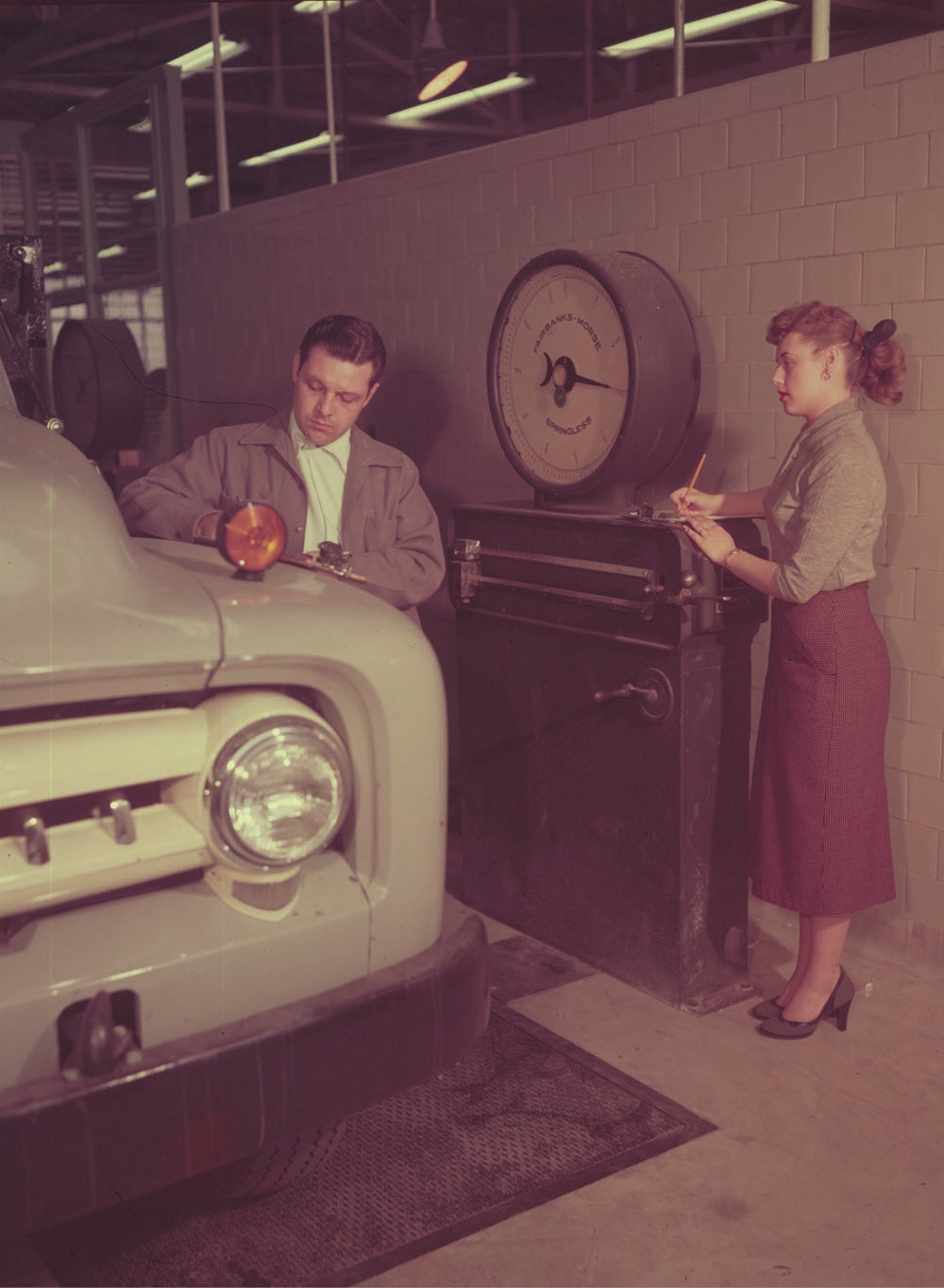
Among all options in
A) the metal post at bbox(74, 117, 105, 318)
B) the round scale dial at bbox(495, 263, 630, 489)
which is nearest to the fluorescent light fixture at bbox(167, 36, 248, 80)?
the metal post at bbox(74, 117, 105, 318)

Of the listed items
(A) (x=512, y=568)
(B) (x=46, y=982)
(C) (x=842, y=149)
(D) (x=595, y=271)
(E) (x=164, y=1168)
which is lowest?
(E) (x=164, y=1168)

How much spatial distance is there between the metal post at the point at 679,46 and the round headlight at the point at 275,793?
9.62ft

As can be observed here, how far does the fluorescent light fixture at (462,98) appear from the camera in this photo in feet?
38.9

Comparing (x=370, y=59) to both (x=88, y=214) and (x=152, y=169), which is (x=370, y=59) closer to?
(x=152, y=169)

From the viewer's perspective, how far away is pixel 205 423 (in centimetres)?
750

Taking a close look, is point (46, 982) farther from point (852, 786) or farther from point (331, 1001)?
point (852, 786)

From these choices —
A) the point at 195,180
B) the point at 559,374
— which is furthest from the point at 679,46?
the point at 195,180

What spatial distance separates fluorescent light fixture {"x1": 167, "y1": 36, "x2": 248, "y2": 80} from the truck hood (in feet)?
25.4

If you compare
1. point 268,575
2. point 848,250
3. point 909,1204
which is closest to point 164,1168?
point 268,575

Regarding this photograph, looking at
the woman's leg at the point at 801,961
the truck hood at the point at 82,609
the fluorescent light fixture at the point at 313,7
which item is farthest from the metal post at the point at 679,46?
the fluorescent light fixture at the point at 313,7

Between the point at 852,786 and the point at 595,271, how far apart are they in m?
1.41

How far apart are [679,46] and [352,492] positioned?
1.97 meters

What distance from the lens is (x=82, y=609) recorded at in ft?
5.60

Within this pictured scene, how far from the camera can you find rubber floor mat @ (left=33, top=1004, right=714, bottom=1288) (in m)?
2.31
